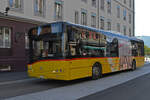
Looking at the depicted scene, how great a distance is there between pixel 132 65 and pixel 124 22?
23478 millimetres

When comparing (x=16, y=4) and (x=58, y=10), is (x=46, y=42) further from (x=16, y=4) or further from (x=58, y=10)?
(x=58, y=10)

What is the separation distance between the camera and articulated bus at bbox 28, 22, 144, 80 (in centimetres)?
870

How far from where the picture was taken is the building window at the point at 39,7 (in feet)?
60.3

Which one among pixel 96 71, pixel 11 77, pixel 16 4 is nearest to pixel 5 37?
pixel 16 4

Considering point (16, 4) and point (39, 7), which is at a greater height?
point (39, 7)

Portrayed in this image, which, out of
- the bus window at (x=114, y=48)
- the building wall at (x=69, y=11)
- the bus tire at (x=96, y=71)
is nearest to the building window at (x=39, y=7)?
the building wall at (x=69, y=11)

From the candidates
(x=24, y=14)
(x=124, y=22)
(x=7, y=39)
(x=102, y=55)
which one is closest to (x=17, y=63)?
(x=7, y=39)

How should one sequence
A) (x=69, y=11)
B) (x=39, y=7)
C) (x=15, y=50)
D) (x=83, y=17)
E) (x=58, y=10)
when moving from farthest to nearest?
(x=83, y=17) < (x=69, y=11) < (x=58, y=10) < (x=39, y=7) < (x=15, y=50)

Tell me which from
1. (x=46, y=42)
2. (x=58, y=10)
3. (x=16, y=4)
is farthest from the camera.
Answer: (x=58, y=10)

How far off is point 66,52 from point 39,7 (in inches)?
453

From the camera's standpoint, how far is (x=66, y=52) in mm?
8656

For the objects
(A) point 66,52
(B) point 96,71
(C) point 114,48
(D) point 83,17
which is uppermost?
(D) point 83,17

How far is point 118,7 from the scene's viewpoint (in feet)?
116

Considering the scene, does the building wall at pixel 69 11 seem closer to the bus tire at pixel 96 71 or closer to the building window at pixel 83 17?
the building window at pixel 83 17
